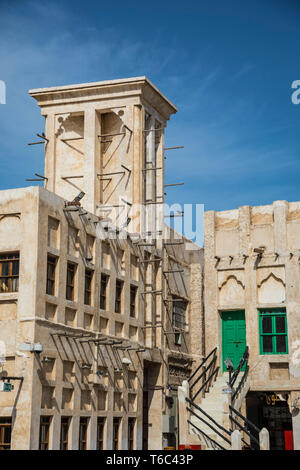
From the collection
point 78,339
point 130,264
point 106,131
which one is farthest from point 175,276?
point 78,339

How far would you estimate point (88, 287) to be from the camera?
84.4 ft

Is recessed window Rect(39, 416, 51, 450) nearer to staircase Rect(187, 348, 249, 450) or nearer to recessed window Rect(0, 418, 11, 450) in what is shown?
recessed window Rect(0, 418, 11, 450)

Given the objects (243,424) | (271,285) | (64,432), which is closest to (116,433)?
(64,432)

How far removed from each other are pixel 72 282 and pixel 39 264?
2442 millimetres

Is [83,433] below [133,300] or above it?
below

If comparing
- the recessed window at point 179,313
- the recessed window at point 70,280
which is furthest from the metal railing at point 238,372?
the recessed window at point 70,280

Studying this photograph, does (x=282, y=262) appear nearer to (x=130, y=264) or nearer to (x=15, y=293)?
(x=130, y=264)

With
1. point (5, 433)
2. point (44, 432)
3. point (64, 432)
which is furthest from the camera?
point (64, 432)

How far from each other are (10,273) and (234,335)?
493 inches

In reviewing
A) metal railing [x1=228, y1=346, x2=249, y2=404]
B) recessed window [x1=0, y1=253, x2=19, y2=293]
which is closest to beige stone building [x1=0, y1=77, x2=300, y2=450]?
recessed window [x1=0, y1=253, x2=19, y2=293]

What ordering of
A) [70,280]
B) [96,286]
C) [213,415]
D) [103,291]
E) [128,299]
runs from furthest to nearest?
[213,415]
[128,299]
[103,291]
[96,286]
[70,280]

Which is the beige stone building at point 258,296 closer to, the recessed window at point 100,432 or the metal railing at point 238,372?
the metal railing at point 238,372

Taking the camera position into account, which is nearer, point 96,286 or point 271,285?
point 96,286

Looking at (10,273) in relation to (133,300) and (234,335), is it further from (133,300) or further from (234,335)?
(234,335)
